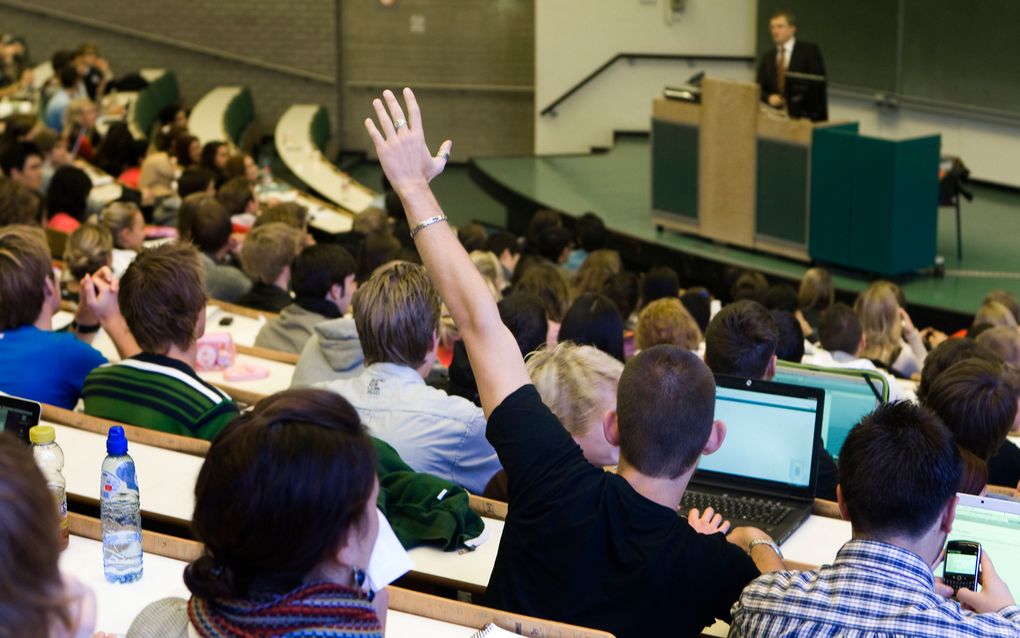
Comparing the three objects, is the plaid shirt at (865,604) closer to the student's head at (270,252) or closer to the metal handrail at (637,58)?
the student's head at (270,252)

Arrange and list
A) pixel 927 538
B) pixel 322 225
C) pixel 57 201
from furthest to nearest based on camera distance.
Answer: pixel 322 225
pixel 57 201
pixel 927 538

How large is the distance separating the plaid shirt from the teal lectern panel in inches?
283

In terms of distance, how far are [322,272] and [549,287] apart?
1.01 metres

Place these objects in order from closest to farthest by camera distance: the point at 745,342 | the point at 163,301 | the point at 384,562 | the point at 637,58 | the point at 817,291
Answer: the point at 384,562, the point at 163,301, the point at 745,342, the point at 817,291, the point at 637,58

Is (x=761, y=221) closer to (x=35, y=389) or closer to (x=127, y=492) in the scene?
(x=35, y=389)

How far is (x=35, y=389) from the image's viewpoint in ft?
12.1

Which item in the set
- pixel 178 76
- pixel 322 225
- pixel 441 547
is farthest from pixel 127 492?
pixel 178 76

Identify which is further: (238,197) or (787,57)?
(787,57)

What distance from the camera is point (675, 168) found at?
30.5ft

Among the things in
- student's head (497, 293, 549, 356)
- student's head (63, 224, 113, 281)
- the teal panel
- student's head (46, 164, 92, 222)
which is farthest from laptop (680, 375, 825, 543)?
the teal panel

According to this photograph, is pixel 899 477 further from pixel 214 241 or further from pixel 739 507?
pixel 214 241

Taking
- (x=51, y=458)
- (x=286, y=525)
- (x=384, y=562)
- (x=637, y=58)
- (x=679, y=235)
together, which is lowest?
(x=679, y=235)

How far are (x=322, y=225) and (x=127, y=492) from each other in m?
Answer: 6.02

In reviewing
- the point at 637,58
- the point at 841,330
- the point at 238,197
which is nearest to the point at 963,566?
the point at 841,330
